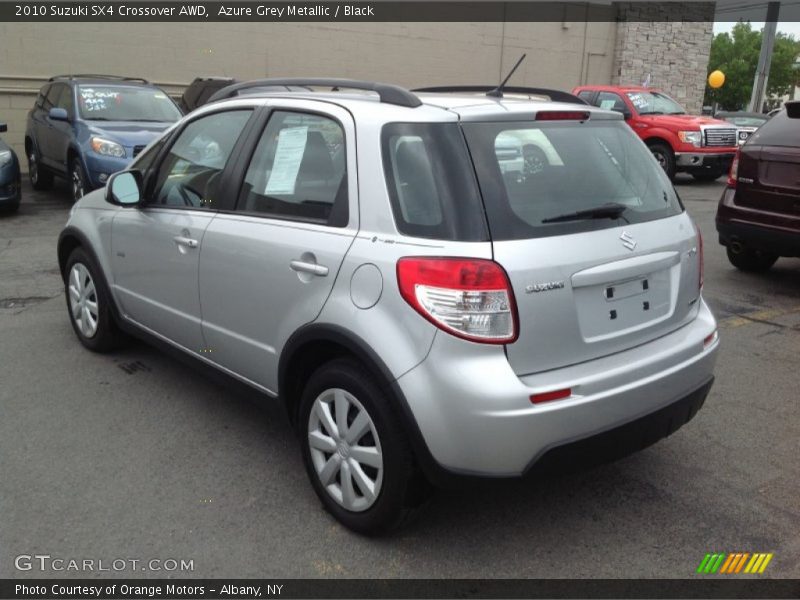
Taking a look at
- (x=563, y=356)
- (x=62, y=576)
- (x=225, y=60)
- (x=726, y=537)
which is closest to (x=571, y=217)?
(x=563, y=356)

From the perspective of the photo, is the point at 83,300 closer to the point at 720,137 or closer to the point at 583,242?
the point at 583,242

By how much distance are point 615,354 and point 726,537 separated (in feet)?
3.02

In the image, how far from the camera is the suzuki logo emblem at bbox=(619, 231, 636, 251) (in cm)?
283

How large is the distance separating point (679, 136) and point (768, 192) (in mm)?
8366

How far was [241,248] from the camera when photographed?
327 cm

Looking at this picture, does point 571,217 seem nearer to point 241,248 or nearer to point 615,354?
point 615,354

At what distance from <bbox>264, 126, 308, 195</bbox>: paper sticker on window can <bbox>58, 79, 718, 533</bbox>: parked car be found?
0.01 m

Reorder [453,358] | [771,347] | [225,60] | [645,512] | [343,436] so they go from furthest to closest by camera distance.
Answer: [225,60] → [771,347] → [645,512] → [343,436] → [453,358]

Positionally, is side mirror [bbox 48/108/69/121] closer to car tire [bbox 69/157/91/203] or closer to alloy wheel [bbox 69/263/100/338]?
car tire [bbox 69/157/91/203]

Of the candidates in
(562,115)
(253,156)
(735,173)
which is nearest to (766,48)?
(735,173)

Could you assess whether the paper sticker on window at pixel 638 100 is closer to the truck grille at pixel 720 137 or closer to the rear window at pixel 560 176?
the truck grille at pixel 720 137

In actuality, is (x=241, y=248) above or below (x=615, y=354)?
above

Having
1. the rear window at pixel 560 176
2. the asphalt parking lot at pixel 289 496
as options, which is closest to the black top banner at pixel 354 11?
the asphalt parking lot at pixel 289 496

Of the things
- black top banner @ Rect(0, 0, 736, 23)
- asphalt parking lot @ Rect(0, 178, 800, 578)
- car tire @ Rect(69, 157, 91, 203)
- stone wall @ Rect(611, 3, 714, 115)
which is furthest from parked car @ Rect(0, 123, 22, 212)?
stone wall @ Rect(611, 3, 714, 115)
